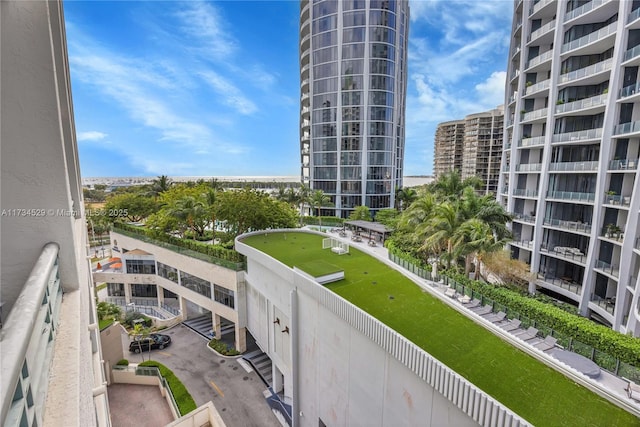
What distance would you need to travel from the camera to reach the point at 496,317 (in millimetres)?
15828

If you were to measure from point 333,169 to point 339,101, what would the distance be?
1213cm

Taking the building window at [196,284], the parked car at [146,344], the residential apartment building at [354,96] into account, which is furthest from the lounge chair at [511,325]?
the residential apartment building at [354,96]

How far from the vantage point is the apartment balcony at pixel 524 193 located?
1127 inches

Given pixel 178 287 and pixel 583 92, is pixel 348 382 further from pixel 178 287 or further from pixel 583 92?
pixel 583 92

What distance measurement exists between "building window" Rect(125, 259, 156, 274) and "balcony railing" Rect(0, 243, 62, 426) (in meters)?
35.0

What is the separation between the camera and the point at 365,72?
178ft

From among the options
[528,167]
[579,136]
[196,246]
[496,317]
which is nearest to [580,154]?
[579,136]

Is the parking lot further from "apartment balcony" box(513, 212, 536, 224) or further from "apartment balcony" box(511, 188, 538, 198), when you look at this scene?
"apartment balcony" box(511, 188, 538, 198)

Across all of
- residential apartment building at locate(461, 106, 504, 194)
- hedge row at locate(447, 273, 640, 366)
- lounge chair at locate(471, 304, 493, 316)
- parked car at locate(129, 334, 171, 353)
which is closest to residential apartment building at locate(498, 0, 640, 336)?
hedge row at locate(447, 273, 640, 366)

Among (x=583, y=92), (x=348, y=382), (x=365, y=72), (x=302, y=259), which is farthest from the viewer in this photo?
(x=365, y=72)

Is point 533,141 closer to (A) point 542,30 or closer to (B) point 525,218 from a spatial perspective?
(B) point 525,218

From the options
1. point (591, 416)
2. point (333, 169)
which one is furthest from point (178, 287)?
point (333, 169)

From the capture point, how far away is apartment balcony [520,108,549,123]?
1072 inches

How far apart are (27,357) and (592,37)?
33.7 meters
